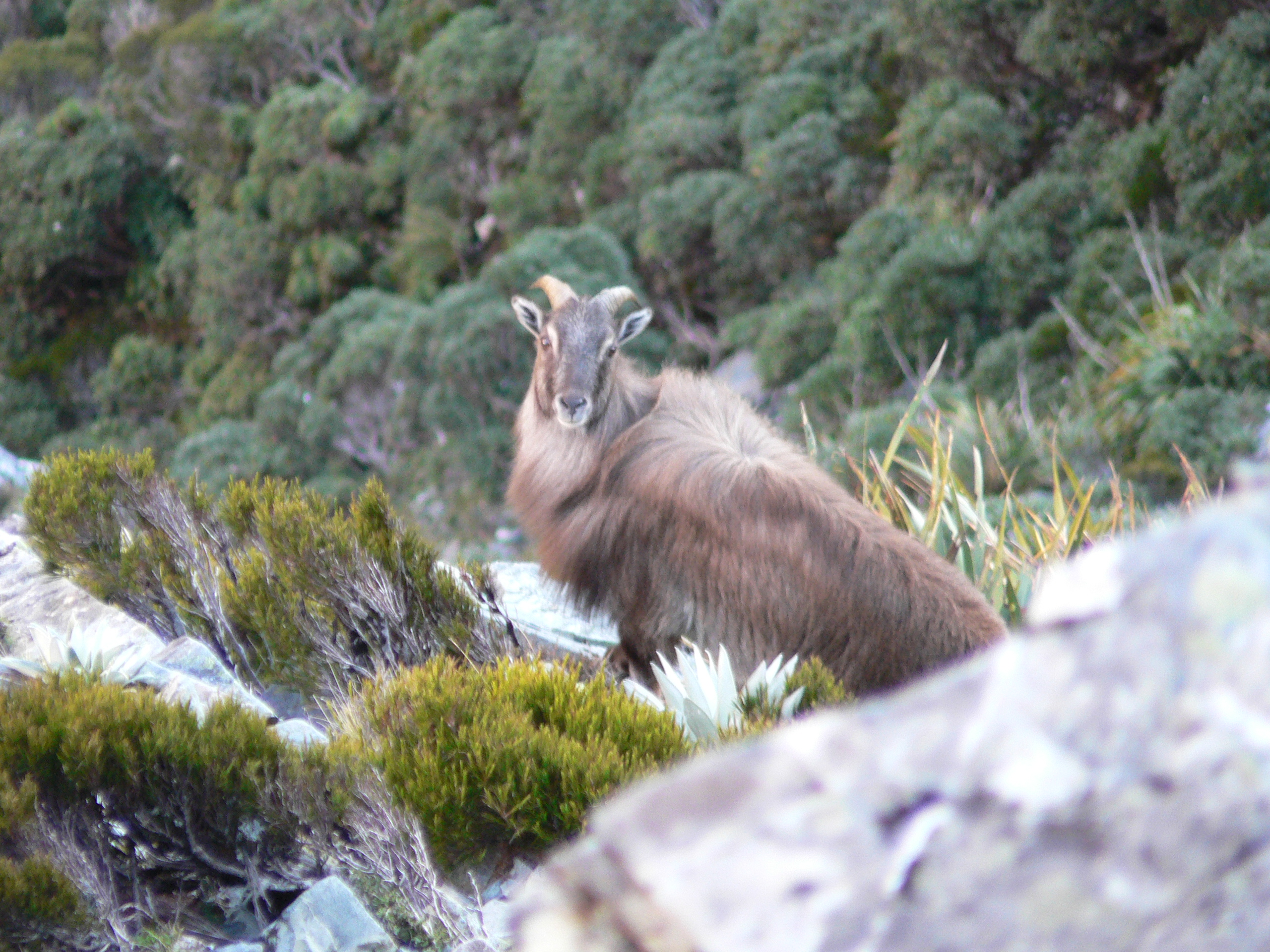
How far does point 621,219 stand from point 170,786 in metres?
16.5

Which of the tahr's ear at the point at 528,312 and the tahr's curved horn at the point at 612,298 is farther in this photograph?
the tahr's ear at the point at 528,312

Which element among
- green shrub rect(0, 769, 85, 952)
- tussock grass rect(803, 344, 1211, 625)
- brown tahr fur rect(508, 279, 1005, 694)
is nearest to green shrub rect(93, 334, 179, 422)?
tussock grass rect(803, 344, 1211, 625)

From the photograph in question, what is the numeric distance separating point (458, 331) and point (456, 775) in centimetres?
1399

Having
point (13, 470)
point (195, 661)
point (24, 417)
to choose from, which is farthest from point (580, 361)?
point (24, 417)

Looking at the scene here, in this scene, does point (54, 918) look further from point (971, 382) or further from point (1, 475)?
point (971, 382)

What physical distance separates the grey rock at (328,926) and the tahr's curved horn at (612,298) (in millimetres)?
2846

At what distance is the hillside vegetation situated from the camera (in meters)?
10.5

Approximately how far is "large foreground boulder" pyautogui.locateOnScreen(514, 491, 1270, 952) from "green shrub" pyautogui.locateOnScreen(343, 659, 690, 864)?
59.8 inches

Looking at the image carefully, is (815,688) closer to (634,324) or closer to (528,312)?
(634,324)

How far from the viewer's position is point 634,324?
4.93 meters

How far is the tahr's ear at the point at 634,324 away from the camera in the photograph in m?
4.83

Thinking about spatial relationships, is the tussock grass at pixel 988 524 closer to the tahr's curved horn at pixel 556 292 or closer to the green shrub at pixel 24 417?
the tahr's curved horn at pixel 556 292

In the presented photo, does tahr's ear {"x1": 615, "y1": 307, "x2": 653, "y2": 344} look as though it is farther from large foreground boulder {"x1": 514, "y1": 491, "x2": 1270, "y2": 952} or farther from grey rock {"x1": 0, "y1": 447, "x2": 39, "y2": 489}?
grey rock {"x1": 0, "y1": 447, "x2": 39, "y2": 489}

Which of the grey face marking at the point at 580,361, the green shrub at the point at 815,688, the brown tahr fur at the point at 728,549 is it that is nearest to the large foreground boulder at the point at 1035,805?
the green shrub at the point at 815,688
